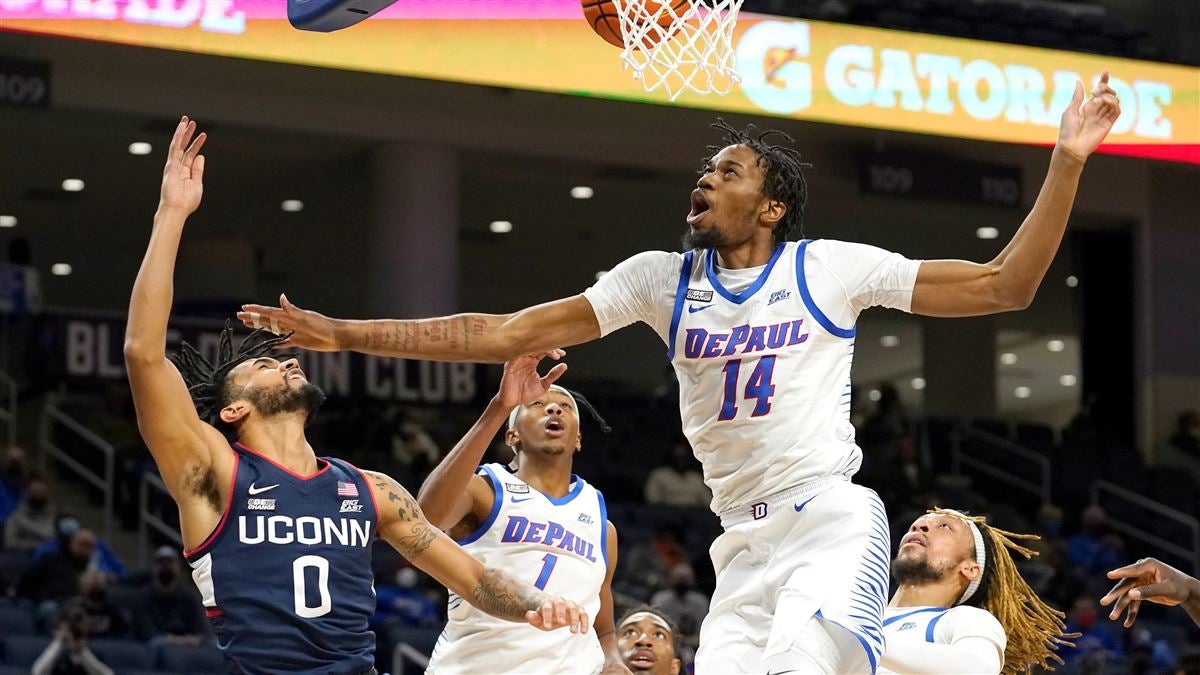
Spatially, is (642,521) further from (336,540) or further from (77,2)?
(336,540)

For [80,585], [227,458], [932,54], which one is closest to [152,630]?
[80,585]

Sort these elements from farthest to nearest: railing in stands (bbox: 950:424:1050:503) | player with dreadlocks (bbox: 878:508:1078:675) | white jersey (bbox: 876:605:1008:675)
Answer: railing in stands (bbox: 950:424:1050:503) < player with dreadlocks (bbox: 878:508:1078:675) < white jersey (bbox: 876:605:1008:675)

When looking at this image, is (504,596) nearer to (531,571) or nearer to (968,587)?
(531,571)

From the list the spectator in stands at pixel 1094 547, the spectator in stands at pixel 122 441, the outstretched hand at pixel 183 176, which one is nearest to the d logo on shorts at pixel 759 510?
the outstretched hand at pixel 183 176

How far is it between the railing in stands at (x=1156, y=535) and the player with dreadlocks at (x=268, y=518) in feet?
48.5

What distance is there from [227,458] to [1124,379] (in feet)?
60.0

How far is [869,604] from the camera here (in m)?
4.80

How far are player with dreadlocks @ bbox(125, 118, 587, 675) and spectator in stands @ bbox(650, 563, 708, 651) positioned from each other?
723 cm

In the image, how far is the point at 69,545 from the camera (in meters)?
12.0

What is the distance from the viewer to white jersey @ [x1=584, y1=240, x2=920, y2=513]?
16.3ft

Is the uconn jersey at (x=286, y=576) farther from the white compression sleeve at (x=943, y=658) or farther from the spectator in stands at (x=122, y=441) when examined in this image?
the spectator in stands at (x=122, y=441)

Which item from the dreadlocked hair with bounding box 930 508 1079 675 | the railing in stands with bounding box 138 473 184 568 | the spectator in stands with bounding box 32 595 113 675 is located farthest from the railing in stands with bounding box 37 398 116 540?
the dreadlocked hair with bounding box 930 508 1079 675

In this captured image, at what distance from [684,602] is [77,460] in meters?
6.76

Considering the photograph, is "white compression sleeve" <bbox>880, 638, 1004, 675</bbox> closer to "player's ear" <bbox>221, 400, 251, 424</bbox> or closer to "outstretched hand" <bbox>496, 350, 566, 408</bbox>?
"outstretched hand" <bbox>496, 350, 566, 408</bbox>
